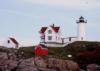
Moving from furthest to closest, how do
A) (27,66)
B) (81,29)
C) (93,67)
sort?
(81,29)
(93,67)
(27,66)

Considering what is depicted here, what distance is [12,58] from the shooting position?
5725cm

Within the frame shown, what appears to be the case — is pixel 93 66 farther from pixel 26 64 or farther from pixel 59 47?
pixel 59 47

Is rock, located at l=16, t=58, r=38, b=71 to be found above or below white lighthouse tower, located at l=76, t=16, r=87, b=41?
below

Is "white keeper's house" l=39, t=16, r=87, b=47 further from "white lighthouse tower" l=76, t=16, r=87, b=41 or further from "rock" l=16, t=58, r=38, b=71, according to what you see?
"rock" l=16, t=58, r=38, b=71

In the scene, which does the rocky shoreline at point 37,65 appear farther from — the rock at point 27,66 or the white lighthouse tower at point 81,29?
the white lighthouse tower at point 81,29

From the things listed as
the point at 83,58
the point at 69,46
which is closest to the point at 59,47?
the point at 69,46

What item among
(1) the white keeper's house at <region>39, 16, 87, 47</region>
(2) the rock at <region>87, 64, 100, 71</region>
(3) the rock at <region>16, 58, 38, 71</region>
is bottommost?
(2) the rock at <region>87, 64, 100, 71</region>

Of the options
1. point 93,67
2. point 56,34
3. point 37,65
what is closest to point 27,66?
point 37,65

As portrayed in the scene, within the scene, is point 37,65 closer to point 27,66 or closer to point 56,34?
point 27,66

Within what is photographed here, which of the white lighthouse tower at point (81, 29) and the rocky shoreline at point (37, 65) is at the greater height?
the white lighthouse tower at point (81, 29)

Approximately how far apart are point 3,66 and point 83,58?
13871 mm

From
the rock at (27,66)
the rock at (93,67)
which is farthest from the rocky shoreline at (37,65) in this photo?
the rock at (93,67)

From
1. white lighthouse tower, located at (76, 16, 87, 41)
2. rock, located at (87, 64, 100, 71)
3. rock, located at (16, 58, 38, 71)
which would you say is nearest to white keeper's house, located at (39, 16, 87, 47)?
white lighthouse tower, located at (76, 16, 87, 41)

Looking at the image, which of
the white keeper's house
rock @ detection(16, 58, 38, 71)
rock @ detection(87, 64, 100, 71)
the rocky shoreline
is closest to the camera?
rock @ detection(16, 58, 38, 71)
